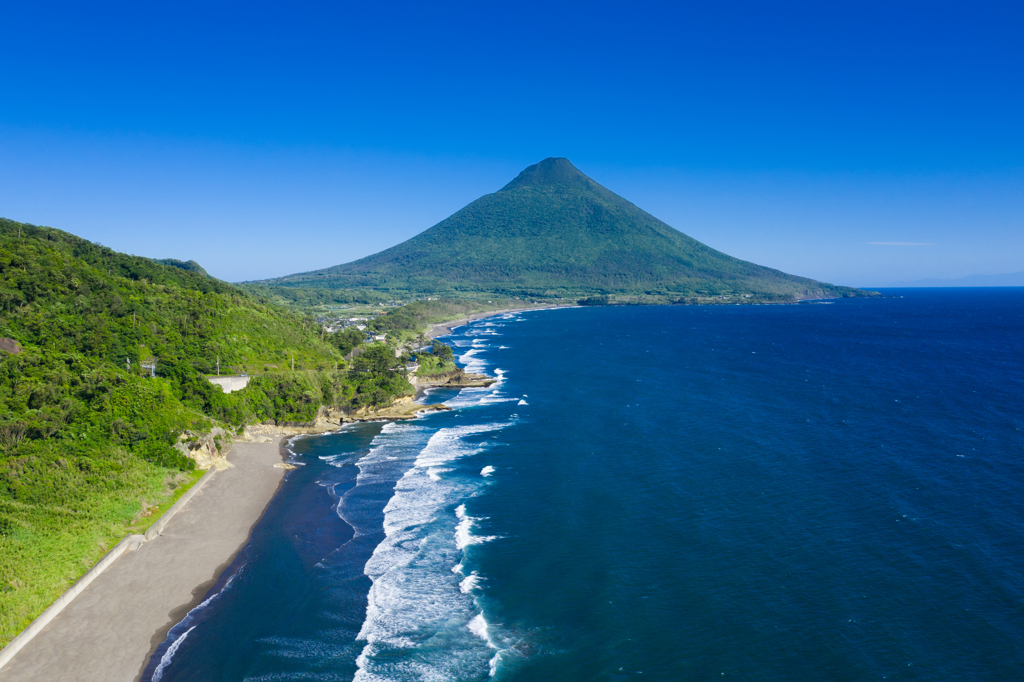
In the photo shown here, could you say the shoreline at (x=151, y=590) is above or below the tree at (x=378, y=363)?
below

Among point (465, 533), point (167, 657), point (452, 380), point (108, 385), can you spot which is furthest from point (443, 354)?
point (167, 657)

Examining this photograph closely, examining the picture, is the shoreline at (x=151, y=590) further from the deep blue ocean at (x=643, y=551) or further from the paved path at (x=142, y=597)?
the deep blue ocean at (x=643, y=551)

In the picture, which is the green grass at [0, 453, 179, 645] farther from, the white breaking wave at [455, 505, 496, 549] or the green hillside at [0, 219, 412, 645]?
the white breaking wave at [455, 505, 496, 549]

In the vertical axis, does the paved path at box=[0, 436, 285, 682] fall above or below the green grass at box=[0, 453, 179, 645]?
below

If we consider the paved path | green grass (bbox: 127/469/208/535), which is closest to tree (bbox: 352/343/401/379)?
green grass (bbox: 127/469/208/535)

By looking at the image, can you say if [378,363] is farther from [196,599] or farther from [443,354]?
[196,599]

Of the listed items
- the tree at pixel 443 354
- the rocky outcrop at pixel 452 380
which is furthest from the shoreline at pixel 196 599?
the tree at pixel 443 354

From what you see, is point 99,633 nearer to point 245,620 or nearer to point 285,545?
point 245,620
